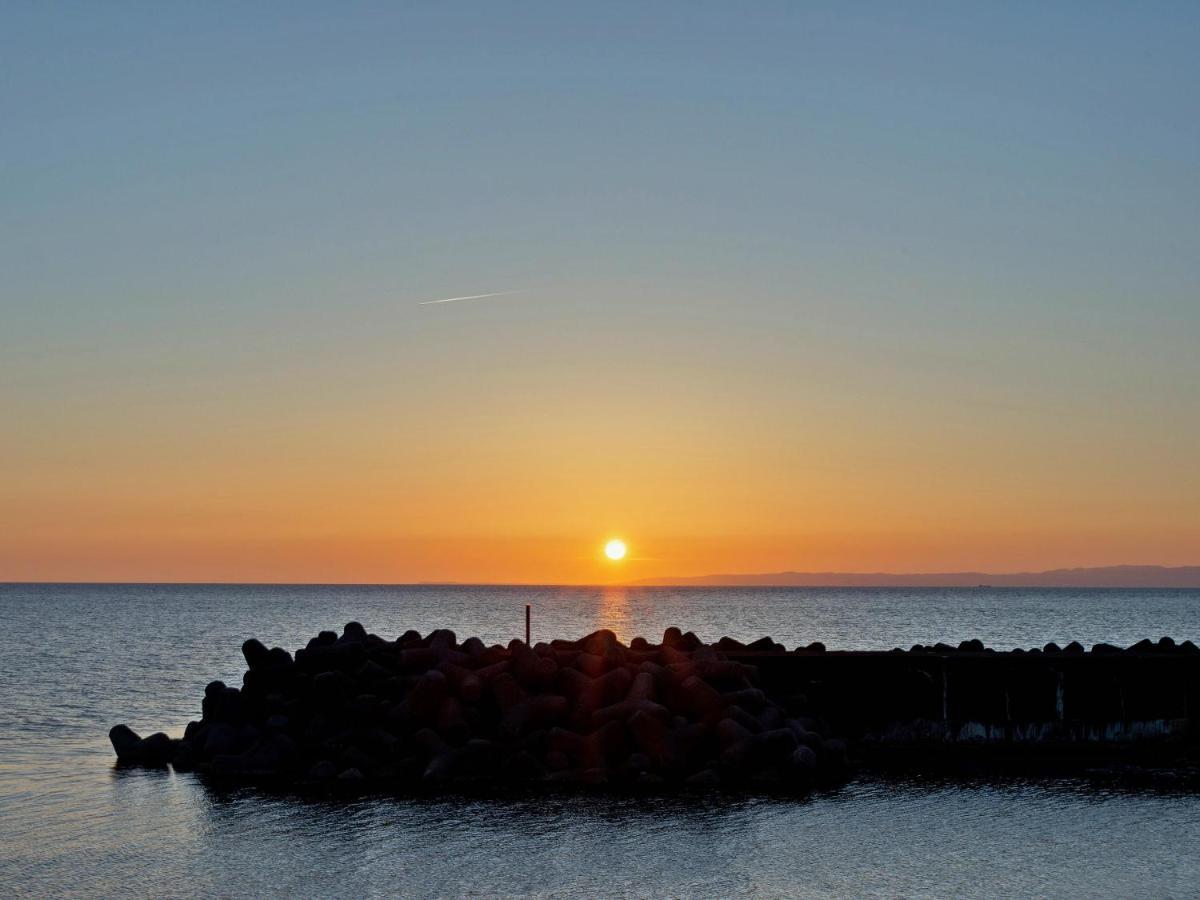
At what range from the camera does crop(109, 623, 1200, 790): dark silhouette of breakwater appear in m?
21.5

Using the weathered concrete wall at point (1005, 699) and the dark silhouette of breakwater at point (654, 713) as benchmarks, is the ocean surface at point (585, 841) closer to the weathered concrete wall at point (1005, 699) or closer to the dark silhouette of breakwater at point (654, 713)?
the dark silhouette of breakwater at point (654, 713)

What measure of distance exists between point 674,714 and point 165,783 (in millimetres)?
8131

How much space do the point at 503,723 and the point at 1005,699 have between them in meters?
9.29

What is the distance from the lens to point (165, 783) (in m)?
21.9

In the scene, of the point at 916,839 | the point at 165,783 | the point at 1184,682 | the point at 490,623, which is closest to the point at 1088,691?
the point at 1184,682

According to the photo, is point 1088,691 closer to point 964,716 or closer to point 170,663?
point 964,716

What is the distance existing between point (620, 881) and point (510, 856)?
5.65 ft

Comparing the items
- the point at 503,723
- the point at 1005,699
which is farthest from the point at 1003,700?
the point at 503,723

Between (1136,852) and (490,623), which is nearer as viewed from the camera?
(1136,852)

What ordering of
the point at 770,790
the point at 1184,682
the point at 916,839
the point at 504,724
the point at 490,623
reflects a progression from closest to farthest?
1. the point at 916,839
2. the point at 770,790
3. the point at 504,724
4. the point at 1184,682
5. the point at 490,623

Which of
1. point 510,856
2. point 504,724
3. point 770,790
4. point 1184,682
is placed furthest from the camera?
point 1184,682

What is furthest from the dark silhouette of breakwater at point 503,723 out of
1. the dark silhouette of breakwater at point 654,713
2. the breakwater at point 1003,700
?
the breakwater at point 1003,700

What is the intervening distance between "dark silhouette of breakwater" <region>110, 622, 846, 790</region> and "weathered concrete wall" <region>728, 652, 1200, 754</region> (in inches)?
45.3

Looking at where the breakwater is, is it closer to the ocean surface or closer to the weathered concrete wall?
the weathered concrete wall
